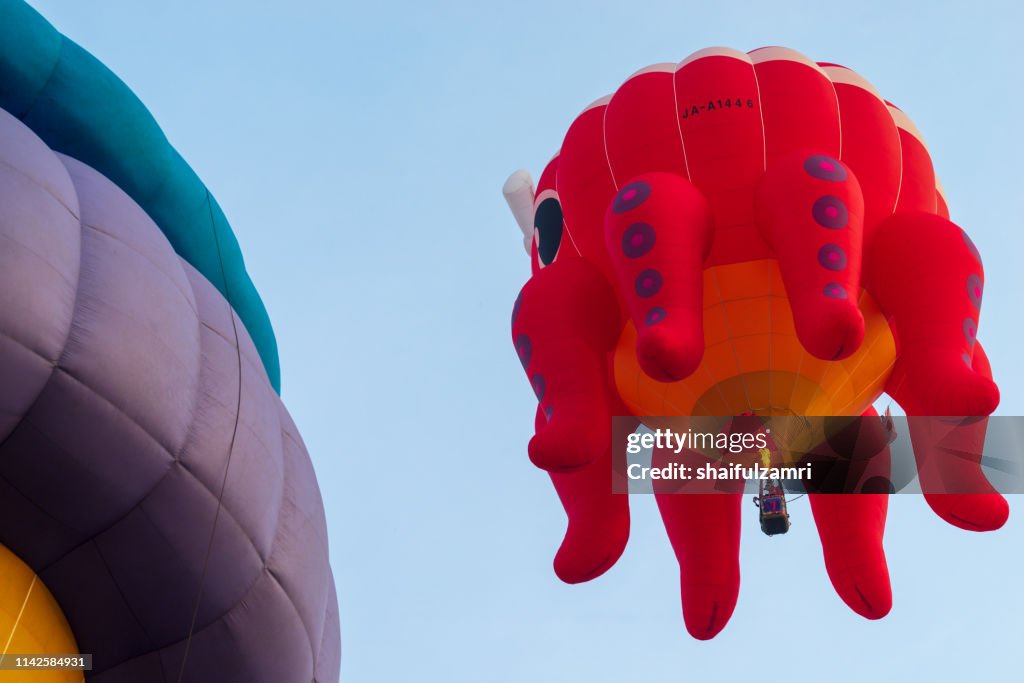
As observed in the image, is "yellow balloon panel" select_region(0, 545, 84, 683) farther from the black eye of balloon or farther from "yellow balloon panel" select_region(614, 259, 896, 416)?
the black eye of balloon

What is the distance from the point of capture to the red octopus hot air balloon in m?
7.61

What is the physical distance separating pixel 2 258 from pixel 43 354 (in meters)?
0.34

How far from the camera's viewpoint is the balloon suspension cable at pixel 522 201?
34.1ft

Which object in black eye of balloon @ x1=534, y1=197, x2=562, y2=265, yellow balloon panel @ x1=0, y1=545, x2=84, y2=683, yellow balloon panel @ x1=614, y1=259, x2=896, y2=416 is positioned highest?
black eye of balloon @ x1=534, y1=197, x2=562, y2=265

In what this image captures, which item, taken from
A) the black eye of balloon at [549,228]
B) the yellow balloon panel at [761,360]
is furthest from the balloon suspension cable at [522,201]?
the yellow balloon panel at [761,360]

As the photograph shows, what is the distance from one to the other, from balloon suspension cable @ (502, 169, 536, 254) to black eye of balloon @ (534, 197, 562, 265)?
120 centimetres

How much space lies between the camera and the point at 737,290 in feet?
26.5

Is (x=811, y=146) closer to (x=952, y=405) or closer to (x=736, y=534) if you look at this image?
(x=952, y=405)

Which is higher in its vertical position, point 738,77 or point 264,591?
point 738,77

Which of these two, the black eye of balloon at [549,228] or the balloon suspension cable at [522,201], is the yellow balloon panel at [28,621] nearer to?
the black eye of balloon at [549,228]

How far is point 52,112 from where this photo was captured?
5922mm

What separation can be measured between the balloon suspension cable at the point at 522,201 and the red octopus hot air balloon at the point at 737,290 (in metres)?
1.42

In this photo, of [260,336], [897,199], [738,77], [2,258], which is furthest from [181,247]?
[897,199]

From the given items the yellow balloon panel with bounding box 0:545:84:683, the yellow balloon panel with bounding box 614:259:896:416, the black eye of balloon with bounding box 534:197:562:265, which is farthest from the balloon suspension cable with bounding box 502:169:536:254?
the yellow balloon panel with bounding box 0:545:84:683
